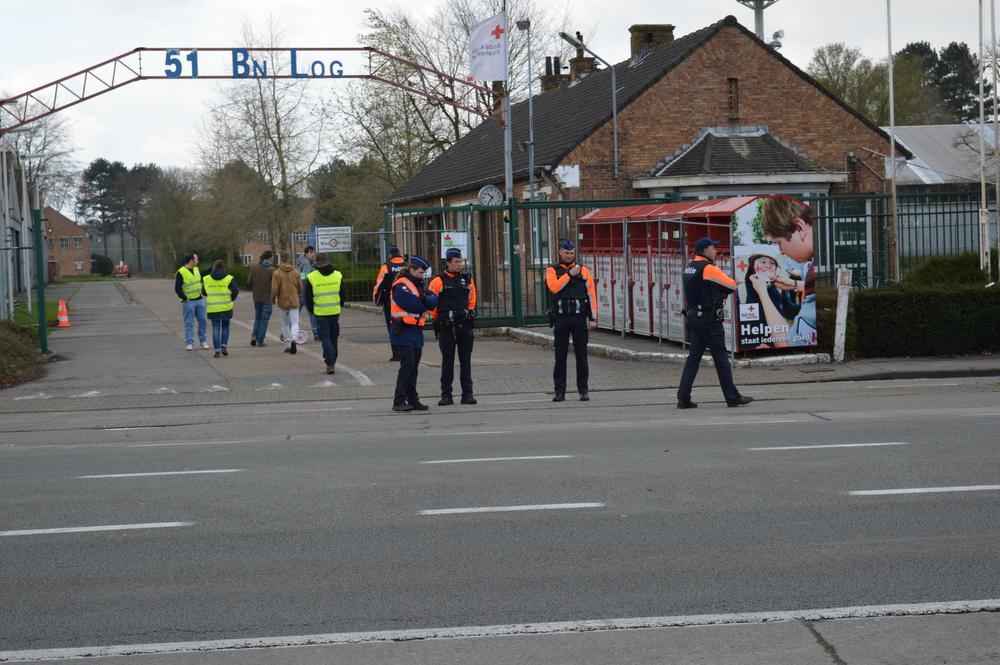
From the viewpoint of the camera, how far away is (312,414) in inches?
578

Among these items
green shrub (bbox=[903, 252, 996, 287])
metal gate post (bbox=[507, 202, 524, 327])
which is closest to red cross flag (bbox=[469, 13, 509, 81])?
metal gate post (bbox=[507, 202, 524, 327])

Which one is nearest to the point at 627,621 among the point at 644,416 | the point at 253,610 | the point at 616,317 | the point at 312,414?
the point at 253,610

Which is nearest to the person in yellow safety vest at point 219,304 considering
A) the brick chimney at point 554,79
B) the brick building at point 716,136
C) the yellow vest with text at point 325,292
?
the yellow vest with text at point 325,292

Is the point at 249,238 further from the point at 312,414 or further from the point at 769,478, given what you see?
the point at 769,478

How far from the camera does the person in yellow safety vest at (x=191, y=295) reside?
22.1 meters

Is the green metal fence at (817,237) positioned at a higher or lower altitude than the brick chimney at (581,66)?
lower

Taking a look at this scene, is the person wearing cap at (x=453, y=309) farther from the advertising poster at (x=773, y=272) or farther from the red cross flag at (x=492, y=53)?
the red cross flag at (x=492, y=53)

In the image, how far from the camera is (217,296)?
21.6 metres

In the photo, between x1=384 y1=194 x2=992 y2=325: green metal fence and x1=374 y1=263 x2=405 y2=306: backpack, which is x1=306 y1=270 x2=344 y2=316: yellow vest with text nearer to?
x1=374 y1=263 x2=405 y2=306: backpack

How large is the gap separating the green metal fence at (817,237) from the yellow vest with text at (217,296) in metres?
4.41

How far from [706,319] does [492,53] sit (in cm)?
1217

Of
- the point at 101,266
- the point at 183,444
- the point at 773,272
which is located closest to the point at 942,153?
the point at 773,272

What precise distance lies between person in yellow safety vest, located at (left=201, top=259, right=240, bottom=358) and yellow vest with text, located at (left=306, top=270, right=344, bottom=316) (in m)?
3.28

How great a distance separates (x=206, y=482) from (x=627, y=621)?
4.87 m
